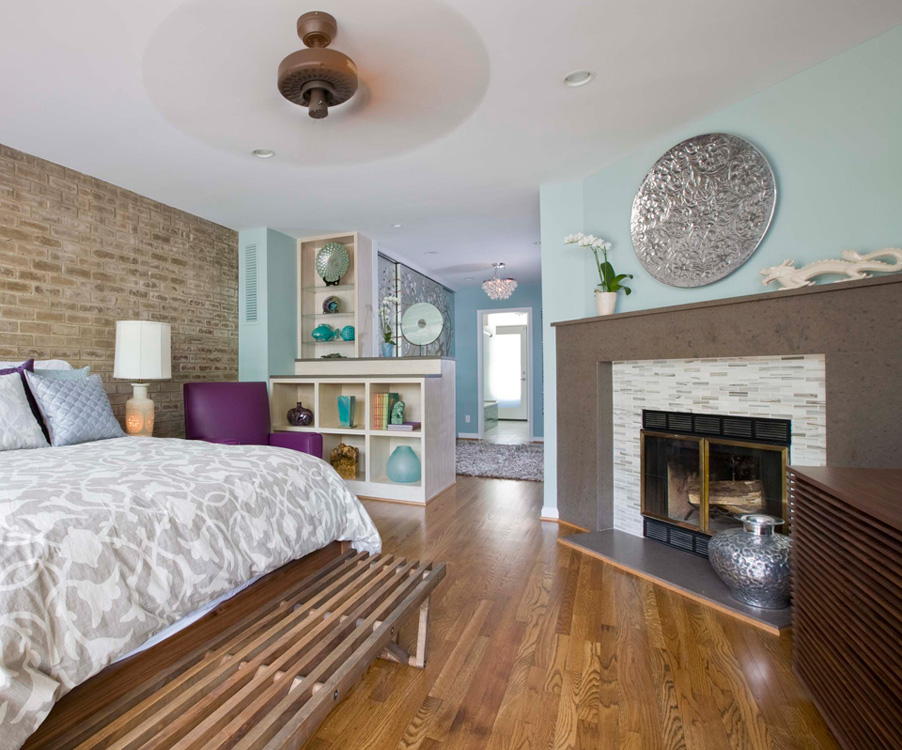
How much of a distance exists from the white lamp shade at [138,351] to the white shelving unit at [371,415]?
4.00ft

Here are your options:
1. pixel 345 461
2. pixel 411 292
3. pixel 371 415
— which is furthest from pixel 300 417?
pixel 411 292

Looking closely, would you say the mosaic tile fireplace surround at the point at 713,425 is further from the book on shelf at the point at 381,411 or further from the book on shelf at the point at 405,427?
the book on shelf at the point at 381,411

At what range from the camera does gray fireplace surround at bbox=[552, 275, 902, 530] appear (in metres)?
1.76

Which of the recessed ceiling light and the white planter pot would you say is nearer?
the recessed ceiling light

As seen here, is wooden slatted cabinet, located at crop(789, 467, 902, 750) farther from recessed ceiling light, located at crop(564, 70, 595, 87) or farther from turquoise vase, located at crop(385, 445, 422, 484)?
turquoise vase, located at crop(385, 445, 422, 484)

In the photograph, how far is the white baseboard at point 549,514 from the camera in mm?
3291

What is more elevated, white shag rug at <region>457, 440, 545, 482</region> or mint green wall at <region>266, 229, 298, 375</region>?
mint green wall at <region>266, 229, 298, 375</region>

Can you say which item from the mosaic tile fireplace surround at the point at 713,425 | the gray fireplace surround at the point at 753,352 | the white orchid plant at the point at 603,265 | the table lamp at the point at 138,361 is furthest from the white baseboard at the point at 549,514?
the table lamp at the point at 138,361

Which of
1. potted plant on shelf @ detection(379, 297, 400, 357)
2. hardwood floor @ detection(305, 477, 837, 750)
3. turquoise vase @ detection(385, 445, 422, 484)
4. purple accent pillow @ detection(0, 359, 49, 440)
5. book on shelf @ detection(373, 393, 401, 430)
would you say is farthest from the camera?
potted plant on shelf @ detection(379, 297, 400, 357)

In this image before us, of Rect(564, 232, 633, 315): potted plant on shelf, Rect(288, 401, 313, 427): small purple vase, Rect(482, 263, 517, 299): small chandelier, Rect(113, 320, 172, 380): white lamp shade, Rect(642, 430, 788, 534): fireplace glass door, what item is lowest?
Rect(642, 430, 788, 534): fireplace glass door

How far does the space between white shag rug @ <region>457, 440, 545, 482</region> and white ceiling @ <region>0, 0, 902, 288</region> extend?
2633mm

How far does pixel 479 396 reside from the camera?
291 inches

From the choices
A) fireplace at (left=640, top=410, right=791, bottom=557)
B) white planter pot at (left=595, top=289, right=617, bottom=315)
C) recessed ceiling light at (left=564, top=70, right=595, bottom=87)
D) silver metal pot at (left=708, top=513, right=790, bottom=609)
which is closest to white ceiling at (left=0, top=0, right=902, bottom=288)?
recessed ceiling light at (left=564, top=70, right=595, bottom=87)

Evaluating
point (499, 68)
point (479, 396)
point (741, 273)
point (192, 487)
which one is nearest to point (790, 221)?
point (741, 273)
